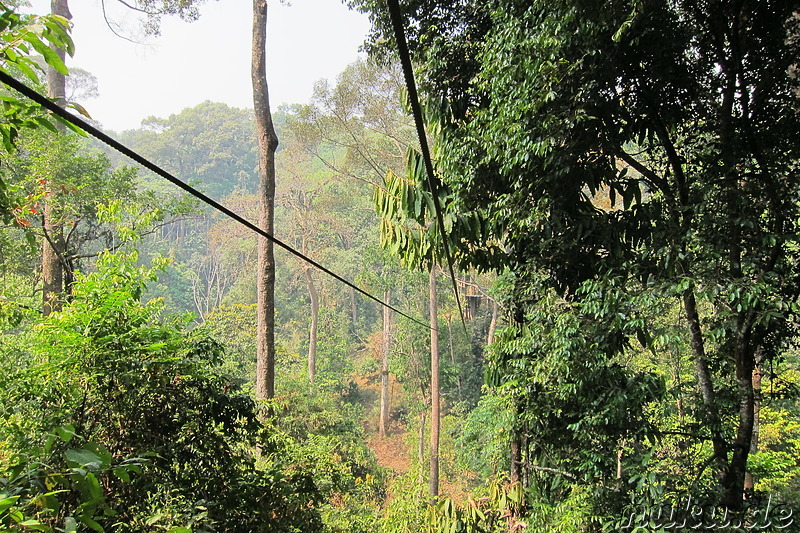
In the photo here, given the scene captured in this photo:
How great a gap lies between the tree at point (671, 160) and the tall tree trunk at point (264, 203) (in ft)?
8.14

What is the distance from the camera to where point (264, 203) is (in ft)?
16.0

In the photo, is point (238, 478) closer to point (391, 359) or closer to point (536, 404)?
point (536, 404)

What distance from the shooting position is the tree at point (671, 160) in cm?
220

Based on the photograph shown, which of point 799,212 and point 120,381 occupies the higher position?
point 799,212

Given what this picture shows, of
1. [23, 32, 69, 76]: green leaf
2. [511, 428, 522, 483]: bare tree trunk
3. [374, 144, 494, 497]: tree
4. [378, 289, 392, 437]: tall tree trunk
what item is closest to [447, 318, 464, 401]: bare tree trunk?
[378, 289, 392, 437]: tall tree trunk

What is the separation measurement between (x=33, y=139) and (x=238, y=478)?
15.3 feet

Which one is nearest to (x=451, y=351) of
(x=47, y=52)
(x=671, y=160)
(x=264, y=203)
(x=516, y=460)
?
(x=264, y=203)

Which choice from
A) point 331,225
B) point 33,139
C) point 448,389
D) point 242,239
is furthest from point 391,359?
point 33,139

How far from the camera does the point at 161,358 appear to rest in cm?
185

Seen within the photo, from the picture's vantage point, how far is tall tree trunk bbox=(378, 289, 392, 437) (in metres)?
12.8

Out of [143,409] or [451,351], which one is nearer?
[143,409]

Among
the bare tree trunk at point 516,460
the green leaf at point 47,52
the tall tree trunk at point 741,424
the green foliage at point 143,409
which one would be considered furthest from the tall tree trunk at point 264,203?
the green leaf at point 47,52

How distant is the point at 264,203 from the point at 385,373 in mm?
9196

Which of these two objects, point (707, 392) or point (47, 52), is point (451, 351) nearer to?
point (707, 392)
